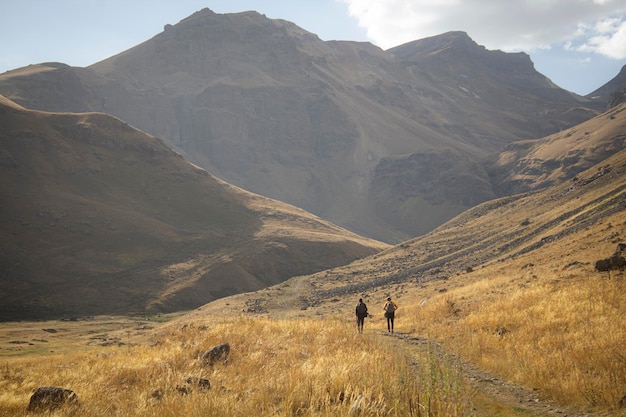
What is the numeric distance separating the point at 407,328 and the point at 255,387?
15236mm

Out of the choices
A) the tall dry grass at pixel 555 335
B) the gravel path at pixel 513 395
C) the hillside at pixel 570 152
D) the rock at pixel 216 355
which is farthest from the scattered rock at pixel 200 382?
the hillside at pixel 570 152

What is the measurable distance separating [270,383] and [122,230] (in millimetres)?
103790

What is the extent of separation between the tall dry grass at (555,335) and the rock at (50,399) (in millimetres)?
8963

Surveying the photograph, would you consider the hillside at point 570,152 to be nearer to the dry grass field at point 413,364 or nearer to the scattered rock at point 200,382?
the dry grass field at point 413,364

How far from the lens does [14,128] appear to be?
118 m

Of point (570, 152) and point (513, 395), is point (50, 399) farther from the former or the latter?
point (570, 152)

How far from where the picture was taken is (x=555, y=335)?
1268cm

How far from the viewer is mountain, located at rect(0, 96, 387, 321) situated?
82.2 m

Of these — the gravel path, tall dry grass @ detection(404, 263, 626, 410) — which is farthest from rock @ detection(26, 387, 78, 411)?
tall dry grass @ detection(404, 263, 626, 410)

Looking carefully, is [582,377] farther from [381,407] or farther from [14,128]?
[14,128]

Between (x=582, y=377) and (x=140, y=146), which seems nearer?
(x=582, y=377)

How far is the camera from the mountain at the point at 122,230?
3236 inches

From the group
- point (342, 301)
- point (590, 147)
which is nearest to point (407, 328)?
point (342, 301)

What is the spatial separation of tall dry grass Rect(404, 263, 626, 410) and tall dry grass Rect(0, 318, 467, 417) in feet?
8.19
